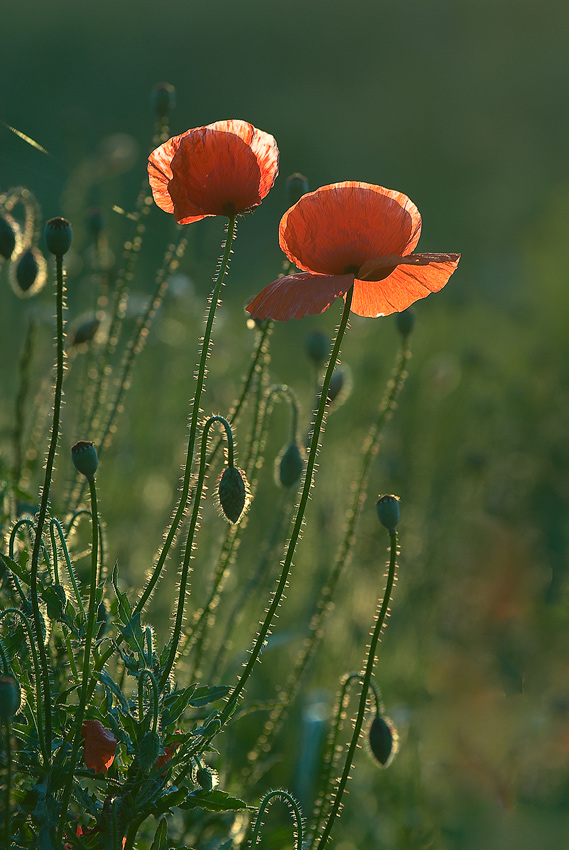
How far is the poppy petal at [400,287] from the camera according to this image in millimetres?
1227

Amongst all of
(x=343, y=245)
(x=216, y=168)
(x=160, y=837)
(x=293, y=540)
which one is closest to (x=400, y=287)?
(x=343, y=245)

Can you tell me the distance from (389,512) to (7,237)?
3.14 feet

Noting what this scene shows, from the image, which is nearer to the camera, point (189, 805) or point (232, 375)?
point (189, 805)

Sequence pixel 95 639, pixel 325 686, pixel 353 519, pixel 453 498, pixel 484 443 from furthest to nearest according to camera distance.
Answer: pixel 484 443 < pixel 453 498 < pixel 325 686 < pixel 353 519 < pixel 95 639

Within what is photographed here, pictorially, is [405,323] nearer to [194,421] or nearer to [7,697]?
[194,421]

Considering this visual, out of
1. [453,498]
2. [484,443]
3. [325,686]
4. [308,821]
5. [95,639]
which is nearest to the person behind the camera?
[95,639]

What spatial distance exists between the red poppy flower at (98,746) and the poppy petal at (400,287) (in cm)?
70

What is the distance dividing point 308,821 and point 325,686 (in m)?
0.69

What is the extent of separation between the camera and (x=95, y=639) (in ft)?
3.92

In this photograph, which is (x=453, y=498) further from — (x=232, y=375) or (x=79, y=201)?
(x=79, y=201)

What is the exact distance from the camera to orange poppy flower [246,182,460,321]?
3.74 feet

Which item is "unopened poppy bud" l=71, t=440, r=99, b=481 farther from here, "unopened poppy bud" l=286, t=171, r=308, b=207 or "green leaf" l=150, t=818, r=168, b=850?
"unopened poppy bud" l=286, t=171, r=308, b=207

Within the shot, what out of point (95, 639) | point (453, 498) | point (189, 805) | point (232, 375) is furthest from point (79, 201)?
point (189, 805)

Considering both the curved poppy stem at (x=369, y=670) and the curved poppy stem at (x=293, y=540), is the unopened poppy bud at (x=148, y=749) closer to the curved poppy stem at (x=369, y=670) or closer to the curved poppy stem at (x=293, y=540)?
the curved poppy stem at (x=293, y=540)
